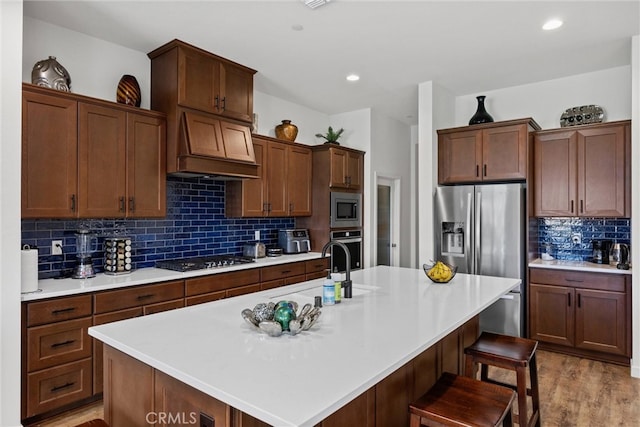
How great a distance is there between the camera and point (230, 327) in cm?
167

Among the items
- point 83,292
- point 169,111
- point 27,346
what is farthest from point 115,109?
point 27,346

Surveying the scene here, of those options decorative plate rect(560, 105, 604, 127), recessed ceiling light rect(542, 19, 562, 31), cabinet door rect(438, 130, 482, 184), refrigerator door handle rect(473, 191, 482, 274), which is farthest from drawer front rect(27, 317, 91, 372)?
decorative plate rect(560, 105, 604, 127)

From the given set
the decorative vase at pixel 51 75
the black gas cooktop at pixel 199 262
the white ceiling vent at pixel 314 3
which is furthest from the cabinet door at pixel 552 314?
the decorative vase at pixel 51 75

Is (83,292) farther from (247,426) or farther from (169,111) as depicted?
(247,426)

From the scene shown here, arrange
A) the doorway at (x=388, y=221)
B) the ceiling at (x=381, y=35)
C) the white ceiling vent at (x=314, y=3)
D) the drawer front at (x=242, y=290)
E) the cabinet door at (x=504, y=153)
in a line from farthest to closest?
the doorway at (x=388, y=221), the cabinet door at (x=504, y=153), the drawer front at (x=242, y=290), the ceiling at (x=381, y=35), the white ceiling vent at (x=314, y=3)

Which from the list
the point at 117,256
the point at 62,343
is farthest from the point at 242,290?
the point at 62,343

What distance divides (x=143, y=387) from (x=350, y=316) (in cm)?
93

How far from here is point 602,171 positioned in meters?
3.78

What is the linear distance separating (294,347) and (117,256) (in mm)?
2394

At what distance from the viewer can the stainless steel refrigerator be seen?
12.7ft

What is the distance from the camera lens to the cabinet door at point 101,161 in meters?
2.91

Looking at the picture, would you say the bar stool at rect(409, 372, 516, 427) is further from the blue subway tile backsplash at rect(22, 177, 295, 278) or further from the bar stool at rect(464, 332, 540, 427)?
the blue subway tile backsplash at rect(22, 177, 295, 278)

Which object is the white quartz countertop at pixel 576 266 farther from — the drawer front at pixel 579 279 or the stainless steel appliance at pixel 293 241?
the stainless steel appliance at pixel 293 241

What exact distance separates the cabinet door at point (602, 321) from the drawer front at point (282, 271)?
2793mm
